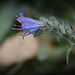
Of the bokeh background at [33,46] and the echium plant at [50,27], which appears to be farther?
the bokeh background at [33,46]

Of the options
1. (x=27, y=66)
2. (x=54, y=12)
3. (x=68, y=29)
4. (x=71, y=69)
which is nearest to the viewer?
(x=68, y=29)

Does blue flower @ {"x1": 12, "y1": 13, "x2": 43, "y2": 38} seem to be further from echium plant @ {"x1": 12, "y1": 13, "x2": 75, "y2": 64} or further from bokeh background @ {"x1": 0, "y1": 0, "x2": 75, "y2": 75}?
bokeh background @ {"x1": 0, "y1": 0, "x2": 75, "y2": 75}

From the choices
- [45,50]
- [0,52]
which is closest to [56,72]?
[45,50]

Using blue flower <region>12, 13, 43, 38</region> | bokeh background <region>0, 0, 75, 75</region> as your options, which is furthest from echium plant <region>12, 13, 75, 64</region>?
bokeh background <region>0, 0, 75, 75</region>

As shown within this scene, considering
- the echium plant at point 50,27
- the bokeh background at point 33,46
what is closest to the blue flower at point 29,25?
the echium plant at point 50,27

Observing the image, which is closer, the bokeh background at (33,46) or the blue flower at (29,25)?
the blue flower at (29,25)

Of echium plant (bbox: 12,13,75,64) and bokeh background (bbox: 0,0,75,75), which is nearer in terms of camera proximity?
echium plant (bbox: 12,13,75,64)

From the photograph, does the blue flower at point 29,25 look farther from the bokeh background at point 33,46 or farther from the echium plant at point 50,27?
the bokeh background at point 33,46

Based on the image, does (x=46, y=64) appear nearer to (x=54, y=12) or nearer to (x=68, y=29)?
(x=54, y=12)

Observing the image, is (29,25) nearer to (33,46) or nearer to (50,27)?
(50,27)
